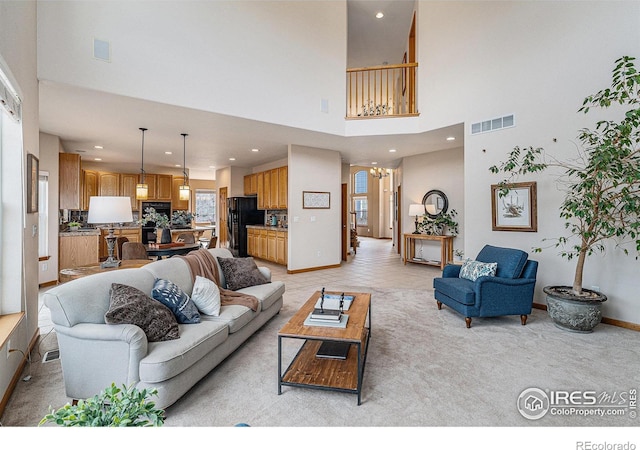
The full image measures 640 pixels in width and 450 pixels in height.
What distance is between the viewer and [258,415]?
1978 mm

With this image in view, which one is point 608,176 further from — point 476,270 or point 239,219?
point 239,219

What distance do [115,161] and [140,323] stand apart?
8000 millimetres

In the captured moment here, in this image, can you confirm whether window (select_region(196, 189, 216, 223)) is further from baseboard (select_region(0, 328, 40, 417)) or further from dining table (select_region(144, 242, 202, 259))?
baseboard (select_region(0, 328, 40, 417))

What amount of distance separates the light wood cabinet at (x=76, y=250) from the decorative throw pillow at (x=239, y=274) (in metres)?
3.98

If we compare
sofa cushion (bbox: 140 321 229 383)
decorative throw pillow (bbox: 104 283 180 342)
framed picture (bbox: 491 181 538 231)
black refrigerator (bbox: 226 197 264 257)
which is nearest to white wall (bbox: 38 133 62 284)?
black refrigerator (bbox: 226 197 264 257)

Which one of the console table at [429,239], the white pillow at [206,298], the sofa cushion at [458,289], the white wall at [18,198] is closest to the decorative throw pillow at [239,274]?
the white pillow at [206,298]

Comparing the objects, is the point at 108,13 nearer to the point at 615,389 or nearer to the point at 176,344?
the point at 176,344

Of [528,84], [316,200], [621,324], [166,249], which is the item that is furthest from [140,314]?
[528,84]

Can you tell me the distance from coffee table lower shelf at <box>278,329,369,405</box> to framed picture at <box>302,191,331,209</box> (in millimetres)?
4231

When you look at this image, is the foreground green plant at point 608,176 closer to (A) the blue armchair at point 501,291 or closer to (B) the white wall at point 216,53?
(A) the blue armchair at point 501,291

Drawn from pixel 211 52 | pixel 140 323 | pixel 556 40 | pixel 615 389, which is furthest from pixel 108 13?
pixel 615 389

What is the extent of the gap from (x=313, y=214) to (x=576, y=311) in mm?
4666

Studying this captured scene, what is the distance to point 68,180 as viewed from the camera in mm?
5875

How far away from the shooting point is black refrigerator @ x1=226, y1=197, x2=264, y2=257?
8633mm
